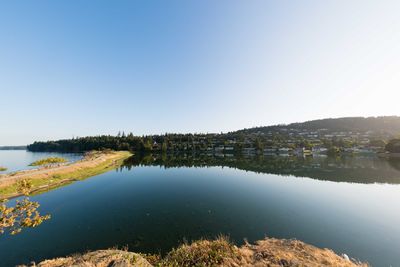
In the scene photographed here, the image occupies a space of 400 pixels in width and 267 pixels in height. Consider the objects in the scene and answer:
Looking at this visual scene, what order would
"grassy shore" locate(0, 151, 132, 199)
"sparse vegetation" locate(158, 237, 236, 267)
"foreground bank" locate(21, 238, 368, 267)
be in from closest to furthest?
1. "foreground bank" locate(21, 238, 368, 267)
2. "sparse vegetation" locate(158, 237, 236, 267)
3. "grassy shore" locate(0, 151, 132, 199)

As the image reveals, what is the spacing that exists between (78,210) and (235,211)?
27441mm

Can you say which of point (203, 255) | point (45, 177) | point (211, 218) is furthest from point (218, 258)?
point (45, 177)

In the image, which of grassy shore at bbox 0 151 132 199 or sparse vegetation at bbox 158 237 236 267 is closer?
sparse vegetation at bbox 158 237 236 267

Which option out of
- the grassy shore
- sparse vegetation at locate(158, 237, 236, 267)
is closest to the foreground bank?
sparse vegetation at locate(158, 237, 236, 267)

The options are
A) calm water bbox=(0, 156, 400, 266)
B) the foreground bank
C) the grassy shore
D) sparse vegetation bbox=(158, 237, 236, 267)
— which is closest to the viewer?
the foreground bank

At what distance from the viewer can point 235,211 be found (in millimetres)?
31438

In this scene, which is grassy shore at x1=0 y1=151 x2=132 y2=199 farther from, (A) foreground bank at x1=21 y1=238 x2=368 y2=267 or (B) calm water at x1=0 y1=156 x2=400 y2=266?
(A) foreground bank at x1=21 y1=238 x2=368 y2=267

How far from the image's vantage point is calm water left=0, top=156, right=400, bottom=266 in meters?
20.7

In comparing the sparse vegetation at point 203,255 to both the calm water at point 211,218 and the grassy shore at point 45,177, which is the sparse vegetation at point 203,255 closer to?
the calm water at point 211,218

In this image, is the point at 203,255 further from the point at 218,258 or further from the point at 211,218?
the point at 211,218

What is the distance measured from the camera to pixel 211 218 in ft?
93.1

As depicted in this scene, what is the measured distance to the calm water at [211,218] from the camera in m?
20.7

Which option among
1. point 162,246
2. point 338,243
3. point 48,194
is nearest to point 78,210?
point 48,194

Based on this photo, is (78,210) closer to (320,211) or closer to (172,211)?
(172,211)
